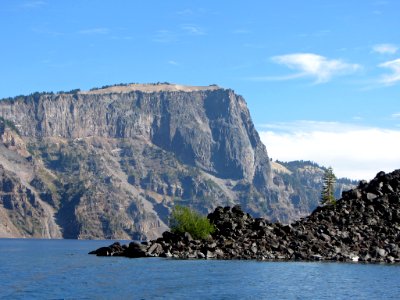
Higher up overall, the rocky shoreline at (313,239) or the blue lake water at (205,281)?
the rocky shoreline at (313,239)

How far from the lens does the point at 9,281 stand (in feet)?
417

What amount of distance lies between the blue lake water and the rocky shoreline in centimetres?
1363

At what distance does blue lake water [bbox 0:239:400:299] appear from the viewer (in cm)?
10475

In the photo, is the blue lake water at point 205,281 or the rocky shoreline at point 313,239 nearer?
the blue lake water at point 205,281

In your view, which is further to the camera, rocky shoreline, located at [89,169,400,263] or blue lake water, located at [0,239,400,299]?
rocky shoreline, located at [89,169,400,263]

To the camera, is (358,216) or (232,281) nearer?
(232,281)

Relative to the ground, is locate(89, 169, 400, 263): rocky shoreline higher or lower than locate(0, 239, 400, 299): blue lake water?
higher

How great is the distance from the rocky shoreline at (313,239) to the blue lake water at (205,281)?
13634mm

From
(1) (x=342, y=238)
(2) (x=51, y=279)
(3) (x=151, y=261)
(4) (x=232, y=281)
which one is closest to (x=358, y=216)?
(1) (x=342, y=238)

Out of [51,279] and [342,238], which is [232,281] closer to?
[51,279]

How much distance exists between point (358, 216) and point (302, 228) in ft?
52.2

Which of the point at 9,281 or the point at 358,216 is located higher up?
the point at 358,216

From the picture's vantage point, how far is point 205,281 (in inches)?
4774

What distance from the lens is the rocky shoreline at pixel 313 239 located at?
173 metres
